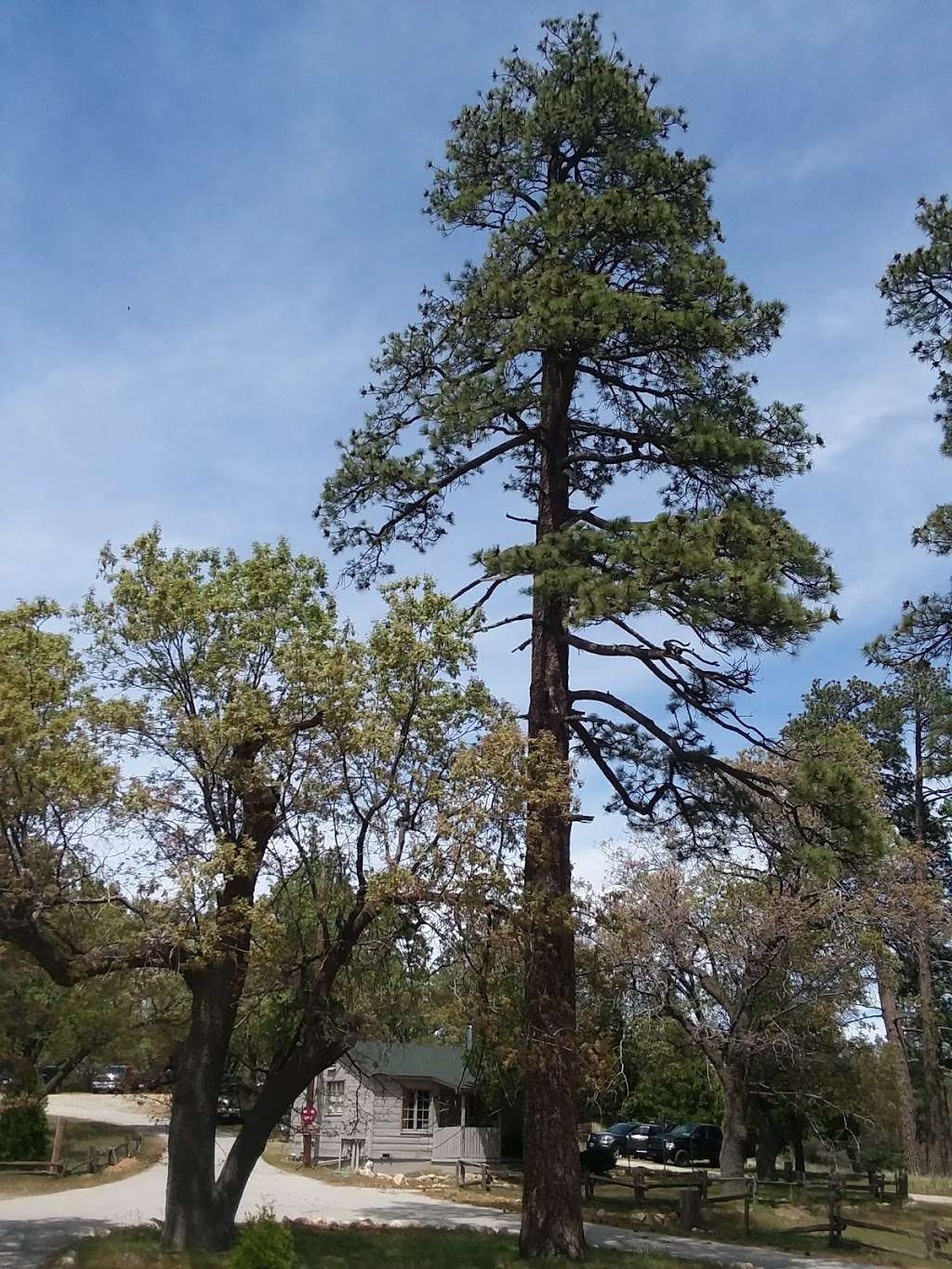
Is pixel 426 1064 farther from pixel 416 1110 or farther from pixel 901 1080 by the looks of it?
pixel 901 1080

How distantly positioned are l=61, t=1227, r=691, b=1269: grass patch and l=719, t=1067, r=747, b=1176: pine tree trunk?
916 cm

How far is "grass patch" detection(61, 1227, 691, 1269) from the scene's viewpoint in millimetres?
11812

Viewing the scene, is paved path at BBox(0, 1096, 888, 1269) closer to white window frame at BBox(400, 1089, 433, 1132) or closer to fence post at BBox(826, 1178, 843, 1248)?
fence post at BBox(826, 1178, 843, 1248)

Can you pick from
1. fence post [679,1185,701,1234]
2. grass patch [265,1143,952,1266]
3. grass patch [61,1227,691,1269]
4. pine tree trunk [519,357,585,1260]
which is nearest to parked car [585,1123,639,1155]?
grass patch [265,1143,952,1266]

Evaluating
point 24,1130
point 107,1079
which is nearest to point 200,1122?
point 24,1130

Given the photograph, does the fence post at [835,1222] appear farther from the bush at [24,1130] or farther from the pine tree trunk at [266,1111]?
the bush at [24,1130]

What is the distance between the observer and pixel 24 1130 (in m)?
26.1

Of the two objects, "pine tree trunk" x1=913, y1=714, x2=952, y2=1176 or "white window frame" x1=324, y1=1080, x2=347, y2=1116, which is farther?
"white window frame" x1=324, y1=1080, x2=347, y2=1116

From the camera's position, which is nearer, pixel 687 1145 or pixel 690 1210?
pixel 690 1210

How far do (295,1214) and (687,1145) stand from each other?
21553mm

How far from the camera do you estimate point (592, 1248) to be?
47.1 ft

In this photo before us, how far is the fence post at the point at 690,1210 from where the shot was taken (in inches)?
807

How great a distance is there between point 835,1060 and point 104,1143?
71.3 feet

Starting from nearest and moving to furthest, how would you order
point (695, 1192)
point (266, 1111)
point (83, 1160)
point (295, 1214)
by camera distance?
point (266, 1111) < point (295, 1214) < point (695, 1192) < point (83, 1160)
